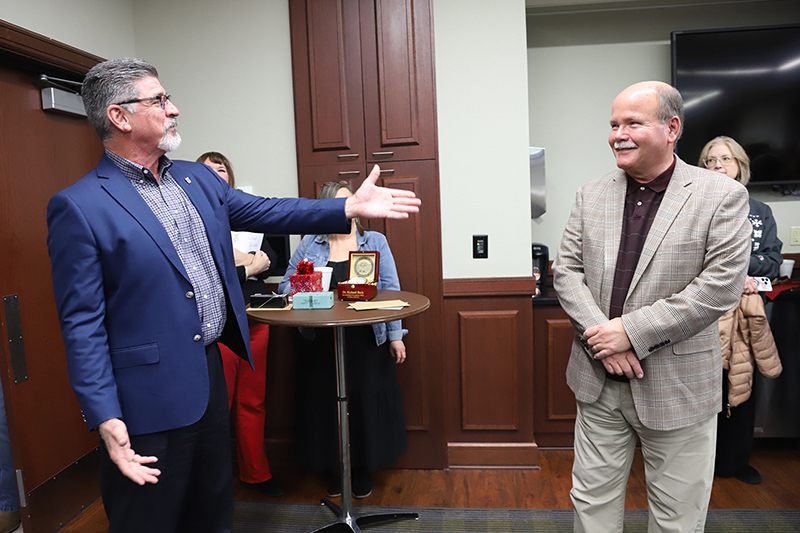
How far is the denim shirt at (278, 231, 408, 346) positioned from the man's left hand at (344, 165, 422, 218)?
3.29ft

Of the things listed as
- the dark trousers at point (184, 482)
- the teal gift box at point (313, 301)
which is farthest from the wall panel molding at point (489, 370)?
the dark trousers at point (184, 482)

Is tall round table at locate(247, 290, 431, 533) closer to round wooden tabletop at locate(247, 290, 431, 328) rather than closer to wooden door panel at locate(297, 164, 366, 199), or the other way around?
round wooden tabletop at locate(247, 290, 431, 328)

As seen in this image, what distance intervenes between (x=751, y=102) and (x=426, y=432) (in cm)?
261

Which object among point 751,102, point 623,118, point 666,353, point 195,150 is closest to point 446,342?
→ point 666,353

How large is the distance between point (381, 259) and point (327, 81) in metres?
1.00

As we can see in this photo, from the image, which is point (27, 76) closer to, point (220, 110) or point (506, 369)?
point (220, 110)

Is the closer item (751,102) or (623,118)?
(623,118)

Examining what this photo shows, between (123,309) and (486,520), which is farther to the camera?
(486,520)

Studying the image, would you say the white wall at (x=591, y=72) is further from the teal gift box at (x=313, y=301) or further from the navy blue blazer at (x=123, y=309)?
the navy blue blazer at (x=123, y=309)

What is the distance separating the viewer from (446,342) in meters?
2.81

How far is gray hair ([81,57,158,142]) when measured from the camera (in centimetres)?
135

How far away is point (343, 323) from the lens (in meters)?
1.75

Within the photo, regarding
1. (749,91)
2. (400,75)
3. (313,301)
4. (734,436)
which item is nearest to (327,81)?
(400,75)

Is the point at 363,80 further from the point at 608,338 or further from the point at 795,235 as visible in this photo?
the point at 795,235
